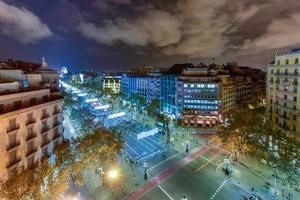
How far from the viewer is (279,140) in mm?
42406

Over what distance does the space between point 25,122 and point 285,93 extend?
56.6m

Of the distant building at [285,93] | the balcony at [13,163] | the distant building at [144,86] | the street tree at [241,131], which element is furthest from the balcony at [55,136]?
the distant building at [144,86]

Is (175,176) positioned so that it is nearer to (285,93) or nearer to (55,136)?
(55,136)

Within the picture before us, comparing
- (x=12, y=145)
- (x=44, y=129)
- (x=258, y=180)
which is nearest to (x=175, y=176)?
(x=258, y=180)

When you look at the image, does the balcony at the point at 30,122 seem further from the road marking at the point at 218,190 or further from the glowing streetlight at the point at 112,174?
the road marking at the point at 218,190

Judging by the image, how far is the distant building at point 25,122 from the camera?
1113 inches

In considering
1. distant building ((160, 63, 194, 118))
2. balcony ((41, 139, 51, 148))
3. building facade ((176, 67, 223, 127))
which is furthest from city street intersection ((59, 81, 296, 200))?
distant building ((160, 63, 194, 118))

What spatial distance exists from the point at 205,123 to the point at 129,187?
5829 cm

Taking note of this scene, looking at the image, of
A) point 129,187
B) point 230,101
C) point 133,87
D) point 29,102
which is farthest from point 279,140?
point 133,87

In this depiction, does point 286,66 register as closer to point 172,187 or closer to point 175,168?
point 175,168

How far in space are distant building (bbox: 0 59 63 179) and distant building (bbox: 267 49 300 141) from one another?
51.0 meters

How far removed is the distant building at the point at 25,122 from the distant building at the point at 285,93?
2010 inches

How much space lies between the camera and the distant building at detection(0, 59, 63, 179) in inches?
1113

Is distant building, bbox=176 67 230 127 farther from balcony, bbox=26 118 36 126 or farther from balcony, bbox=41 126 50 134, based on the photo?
Answer: balcony, bbox=26 118 36 126
